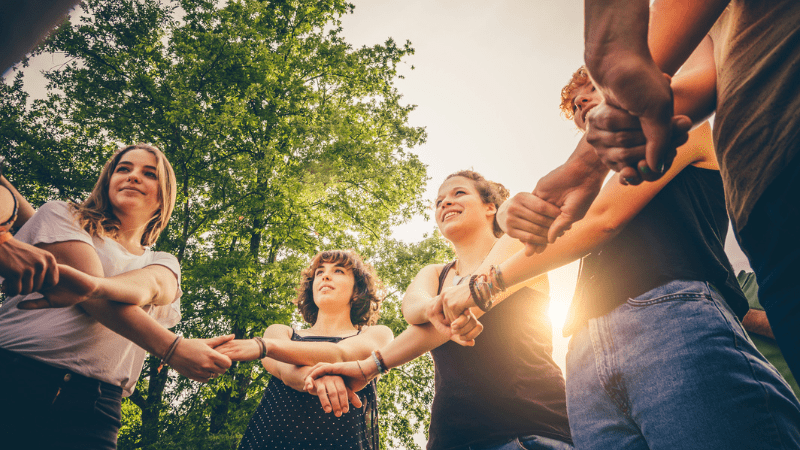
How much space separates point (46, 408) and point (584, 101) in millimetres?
3184

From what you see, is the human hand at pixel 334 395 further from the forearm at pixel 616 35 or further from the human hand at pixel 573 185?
the forearm at pixel 616 35

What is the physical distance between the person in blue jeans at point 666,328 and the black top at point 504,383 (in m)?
0.33

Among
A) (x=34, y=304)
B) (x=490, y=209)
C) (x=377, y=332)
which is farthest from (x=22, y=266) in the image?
(x=490, y=209)

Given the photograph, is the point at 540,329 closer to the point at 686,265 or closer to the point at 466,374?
the point at 466,374

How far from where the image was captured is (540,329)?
218 centimetres

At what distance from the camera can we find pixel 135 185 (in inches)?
103

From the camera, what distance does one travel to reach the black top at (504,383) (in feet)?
5.91

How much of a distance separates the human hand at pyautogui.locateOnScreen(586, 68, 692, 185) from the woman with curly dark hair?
2.16m

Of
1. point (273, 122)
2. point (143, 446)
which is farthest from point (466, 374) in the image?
point (273, 122)

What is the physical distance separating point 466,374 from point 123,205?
2513 mm

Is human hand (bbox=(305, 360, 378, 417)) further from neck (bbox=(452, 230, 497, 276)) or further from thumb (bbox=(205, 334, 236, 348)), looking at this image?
neck (bbox=(452, 230, 497, 276))

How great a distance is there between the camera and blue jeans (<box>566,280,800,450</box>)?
1.04m

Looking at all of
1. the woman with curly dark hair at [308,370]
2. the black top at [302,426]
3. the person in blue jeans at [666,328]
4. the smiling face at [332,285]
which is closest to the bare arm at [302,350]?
the woman with curly dark hair at [308,370]

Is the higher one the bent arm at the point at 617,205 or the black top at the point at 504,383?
the bent arm at the point at 617,205
